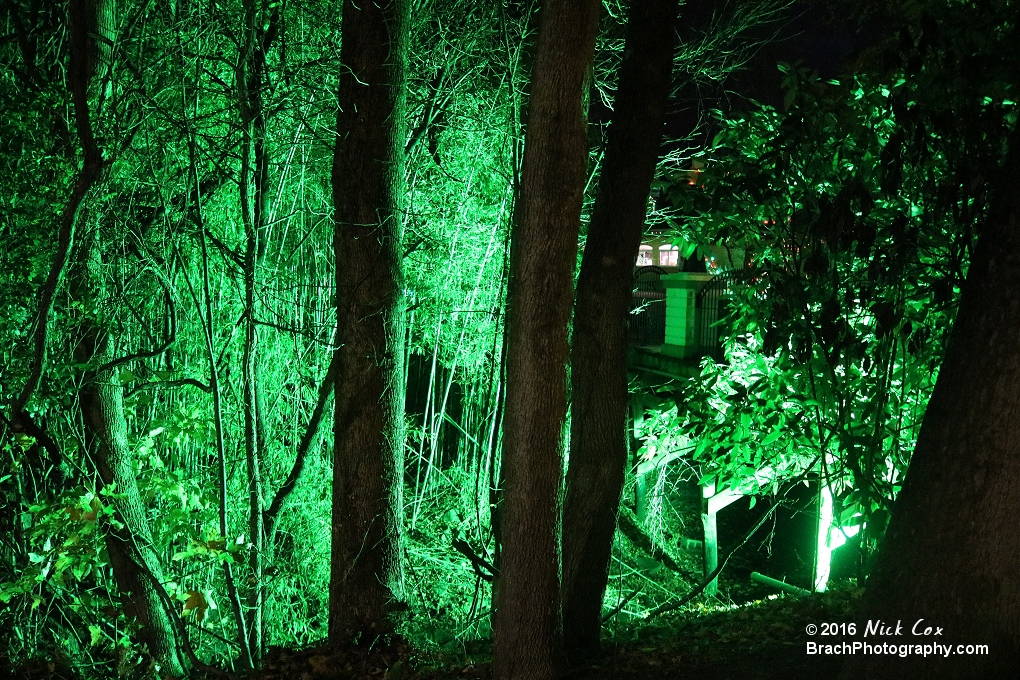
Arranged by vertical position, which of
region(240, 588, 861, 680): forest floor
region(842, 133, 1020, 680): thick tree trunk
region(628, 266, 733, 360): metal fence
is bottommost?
region(240, 588, 861, 680): forest floor

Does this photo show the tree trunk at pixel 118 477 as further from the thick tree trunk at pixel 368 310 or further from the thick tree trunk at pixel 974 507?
the thick tree trunk at pixel 974 507

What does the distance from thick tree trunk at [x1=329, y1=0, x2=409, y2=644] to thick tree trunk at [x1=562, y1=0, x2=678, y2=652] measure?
56.1 inches

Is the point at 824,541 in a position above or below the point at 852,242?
below

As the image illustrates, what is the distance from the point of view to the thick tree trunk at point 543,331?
3504mm

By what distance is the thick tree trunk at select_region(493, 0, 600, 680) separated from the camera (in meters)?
3.50

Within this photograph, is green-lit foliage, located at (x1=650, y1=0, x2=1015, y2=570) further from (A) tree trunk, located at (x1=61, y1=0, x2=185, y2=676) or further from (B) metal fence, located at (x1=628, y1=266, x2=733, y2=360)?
(A) tree trunk, located at (x1=61, y1=0, x2=185, y2=676)

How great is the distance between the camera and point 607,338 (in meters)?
4.27

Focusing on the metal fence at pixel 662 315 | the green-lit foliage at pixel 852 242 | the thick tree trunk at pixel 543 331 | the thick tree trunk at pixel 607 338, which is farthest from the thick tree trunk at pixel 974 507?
the metal fence at pixel 662 315

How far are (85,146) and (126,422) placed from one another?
95.8 inches

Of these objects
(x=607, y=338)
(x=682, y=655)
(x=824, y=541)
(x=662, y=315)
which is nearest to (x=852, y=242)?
(x=607, y=338)

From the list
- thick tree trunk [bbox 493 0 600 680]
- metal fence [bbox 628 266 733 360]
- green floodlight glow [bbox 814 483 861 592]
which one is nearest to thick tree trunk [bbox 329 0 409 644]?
thick tree trunk [bbox 493 0 600 680]

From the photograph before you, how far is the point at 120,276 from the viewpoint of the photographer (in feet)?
18.7

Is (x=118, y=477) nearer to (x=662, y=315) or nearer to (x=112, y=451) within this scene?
(x=112, y=451)

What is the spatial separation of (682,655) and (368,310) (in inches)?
110
